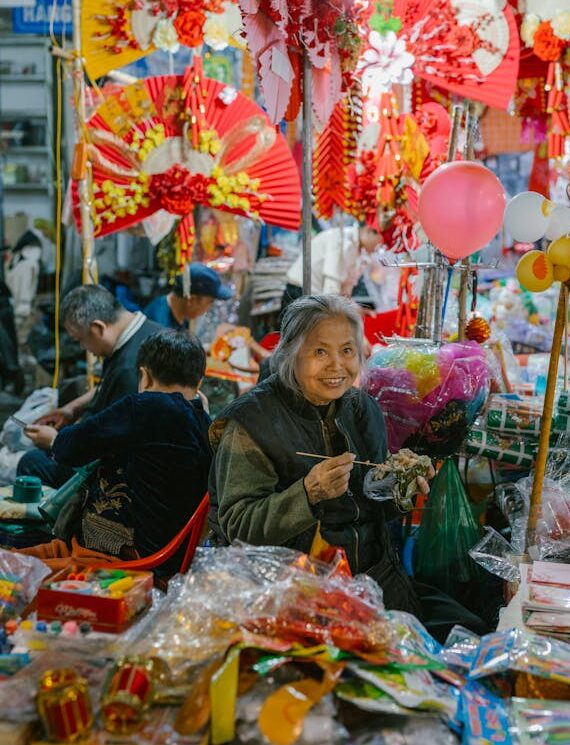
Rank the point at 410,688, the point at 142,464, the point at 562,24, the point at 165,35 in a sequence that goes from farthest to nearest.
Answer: the point at 562,24 < the point at 165,35 < the point at 142,464 < the point at 410,688

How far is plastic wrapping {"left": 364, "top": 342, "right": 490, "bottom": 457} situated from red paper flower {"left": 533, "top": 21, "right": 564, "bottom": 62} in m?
3.07

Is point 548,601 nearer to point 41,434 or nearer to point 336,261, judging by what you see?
point 41,434

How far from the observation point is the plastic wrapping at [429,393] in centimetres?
252

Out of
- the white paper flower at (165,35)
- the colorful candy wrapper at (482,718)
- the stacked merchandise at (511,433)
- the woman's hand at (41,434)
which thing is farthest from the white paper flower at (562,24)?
the colorful candy wrapper at (482,718)

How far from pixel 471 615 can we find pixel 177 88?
304 cm

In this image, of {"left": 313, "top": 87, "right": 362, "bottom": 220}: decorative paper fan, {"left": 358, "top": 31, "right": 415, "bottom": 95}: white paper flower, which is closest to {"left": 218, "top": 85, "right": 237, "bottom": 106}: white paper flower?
{"left": 313, "top": 87, "right": 362, "bottom": 220}: decorative paper fan

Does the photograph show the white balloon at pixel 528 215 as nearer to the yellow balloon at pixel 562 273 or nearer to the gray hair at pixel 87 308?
the yellow balloon at pixel 562 273

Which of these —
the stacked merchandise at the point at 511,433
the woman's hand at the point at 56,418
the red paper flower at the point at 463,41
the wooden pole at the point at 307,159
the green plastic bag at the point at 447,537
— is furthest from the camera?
the red paper flower at the point at 463,41

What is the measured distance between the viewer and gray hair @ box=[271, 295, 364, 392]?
2.20 meters

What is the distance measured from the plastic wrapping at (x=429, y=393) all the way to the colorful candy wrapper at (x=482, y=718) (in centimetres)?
107

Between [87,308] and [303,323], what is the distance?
62.8 inches

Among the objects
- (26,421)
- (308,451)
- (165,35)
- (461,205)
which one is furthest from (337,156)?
(308,451)

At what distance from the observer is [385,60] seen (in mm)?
4254

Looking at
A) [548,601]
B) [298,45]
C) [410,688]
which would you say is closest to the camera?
[410,688]
